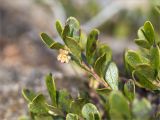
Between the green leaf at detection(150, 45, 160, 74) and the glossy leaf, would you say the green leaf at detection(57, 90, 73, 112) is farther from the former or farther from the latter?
the green leaf at detection(150, 45, 160, 74)

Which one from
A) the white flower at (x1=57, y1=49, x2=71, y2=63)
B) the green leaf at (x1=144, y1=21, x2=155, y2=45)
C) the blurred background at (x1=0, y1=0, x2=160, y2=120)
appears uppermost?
the blurred background at (x1=0, y1=0, x2=160, y2=120)

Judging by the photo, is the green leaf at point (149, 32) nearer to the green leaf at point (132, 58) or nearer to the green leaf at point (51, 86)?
the green leaf at point (132, 58)

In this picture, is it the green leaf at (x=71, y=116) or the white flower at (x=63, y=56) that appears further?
the white flower at (x=63, y=56)

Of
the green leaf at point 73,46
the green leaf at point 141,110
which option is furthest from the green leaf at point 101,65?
the green leaf at point 141,110

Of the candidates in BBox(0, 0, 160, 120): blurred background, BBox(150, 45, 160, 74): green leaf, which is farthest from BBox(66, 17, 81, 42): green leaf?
BBox(0, 0, 160, 120): blurred background

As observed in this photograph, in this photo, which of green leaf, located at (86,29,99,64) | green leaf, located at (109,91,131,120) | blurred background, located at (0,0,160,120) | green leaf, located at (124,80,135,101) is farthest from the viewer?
blurred background, located at (0,0,160,120)
